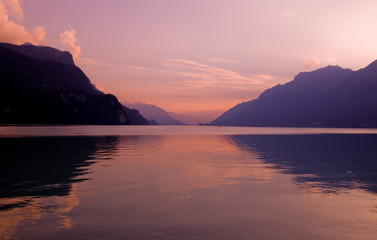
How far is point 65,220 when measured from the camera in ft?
45.9

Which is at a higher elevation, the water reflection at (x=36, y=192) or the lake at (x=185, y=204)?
the water reflection at (x=36, y=192)

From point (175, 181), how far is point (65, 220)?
11756 mm

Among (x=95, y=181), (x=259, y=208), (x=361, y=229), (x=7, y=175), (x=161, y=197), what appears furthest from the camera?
(x=7, y=175)

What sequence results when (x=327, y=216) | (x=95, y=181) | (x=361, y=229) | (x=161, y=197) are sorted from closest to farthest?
(x=361, y=229), (x=327, y=216), (x=161, y=197), (x=95, y=181)

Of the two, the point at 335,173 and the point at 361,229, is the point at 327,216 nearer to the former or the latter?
the point at 361,229

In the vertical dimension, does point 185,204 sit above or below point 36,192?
below

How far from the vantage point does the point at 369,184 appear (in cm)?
2442

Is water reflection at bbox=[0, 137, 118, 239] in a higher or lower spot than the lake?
higher

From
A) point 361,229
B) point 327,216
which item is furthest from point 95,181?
point 361,229

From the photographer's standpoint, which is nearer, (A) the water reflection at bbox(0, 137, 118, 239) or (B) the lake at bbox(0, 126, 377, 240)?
(B) the lake at bbox(0, 126, 377, 240)

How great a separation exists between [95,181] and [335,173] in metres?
23.2

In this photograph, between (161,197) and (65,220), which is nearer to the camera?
(65,220)

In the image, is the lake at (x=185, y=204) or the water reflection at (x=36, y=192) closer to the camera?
the lake at (x=185, y=204)

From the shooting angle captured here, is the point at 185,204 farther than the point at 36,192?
No
